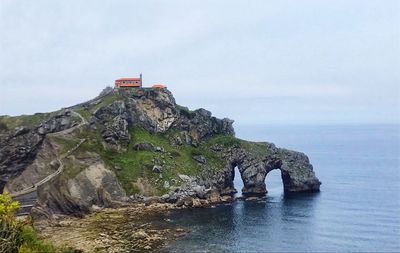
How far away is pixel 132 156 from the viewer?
166 metres

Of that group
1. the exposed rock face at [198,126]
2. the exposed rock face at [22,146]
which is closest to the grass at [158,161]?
the exposed rock face at [198,126]

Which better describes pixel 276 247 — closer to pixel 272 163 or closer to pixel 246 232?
pixel 246 232

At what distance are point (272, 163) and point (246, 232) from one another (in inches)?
2374

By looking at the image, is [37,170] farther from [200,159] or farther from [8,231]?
[8,231]

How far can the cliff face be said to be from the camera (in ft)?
484

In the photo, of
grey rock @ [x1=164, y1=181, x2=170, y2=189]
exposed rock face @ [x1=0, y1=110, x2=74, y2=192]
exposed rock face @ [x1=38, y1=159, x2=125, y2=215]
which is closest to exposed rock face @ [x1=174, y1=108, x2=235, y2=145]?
grey rock @ [x1=164, y1=181, x2=170, y2=189]

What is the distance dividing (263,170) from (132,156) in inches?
1941

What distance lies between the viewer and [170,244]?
110m

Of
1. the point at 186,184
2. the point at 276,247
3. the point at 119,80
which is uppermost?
the point at 119,80

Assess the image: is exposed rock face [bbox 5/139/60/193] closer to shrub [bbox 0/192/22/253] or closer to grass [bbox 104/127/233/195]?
grass [bbox 104/127/233/195]

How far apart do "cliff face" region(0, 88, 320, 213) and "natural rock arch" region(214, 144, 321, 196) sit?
0.38m

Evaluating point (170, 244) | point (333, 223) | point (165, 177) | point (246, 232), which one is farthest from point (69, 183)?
point (333, 223)

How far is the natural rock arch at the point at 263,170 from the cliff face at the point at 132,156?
376 millimetres

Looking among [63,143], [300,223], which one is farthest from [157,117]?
[300,223]
